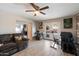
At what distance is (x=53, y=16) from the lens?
1.58m

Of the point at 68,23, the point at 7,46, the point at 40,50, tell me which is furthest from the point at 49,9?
the point at 7,46

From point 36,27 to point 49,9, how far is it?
44cm

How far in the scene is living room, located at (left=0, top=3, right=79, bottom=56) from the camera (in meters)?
1.42

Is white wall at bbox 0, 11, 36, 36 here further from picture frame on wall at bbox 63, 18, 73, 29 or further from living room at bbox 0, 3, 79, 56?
picture frame on wall at bbox 63, 18, 73, 29

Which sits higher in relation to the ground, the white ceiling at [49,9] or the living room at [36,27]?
the white ceiling at [49,9]

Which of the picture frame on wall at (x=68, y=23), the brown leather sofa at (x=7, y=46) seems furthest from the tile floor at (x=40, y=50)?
the picture frame on wall at (x=68, y=23)

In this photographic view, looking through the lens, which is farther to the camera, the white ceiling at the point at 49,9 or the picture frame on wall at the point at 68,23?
the picture frame on wall at the point at 68,23

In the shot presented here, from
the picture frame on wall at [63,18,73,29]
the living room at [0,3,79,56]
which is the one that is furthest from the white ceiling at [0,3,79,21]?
the picture frame on wall at [63,18,73,29]

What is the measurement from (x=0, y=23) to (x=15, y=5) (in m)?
0.42

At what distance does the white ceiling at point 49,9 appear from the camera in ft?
4.45

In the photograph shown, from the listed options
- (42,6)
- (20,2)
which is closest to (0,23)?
(20,2)

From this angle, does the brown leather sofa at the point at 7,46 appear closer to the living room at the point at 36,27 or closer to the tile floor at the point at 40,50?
the living room at the point at 36,27

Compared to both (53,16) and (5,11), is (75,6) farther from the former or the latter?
(5,11)

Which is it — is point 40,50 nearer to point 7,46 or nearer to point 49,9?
point 7,46
